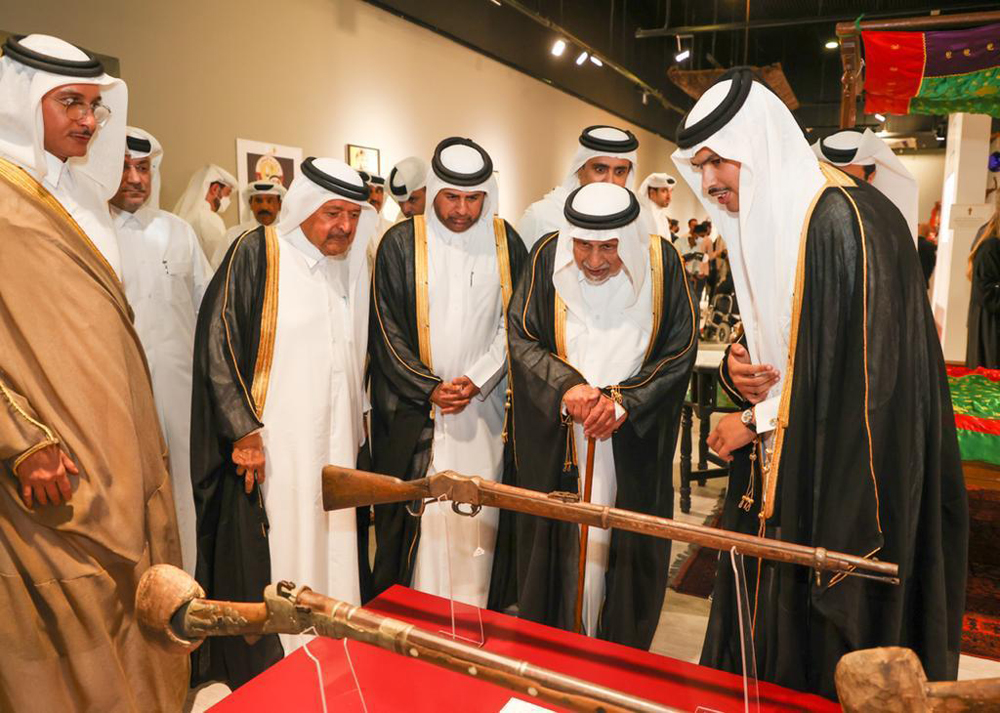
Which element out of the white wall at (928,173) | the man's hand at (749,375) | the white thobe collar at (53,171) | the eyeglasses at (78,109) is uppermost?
the white wall at (928,173)

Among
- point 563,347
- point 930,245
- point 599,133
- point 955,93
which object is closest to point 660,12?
point 930,245

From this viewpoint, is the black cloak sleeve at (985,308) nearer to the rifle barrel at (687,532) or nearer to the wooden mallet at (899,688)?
the rifle barrel at (687,532)

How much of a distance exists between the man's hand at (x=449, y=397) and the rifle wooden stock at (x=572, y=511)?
1.09 m

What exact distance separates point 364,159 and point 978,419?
512cm

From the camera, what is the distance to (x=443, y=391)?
2854 millimetres

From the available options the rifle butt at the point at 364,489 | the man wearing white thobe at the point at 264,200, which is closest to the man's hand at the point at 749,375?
the rifle butt at the point at 364,489

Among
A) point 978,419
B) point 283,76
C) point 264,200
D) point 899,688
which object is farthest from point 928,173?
point 899,688

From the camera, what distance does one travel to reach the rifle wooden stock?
134 centimetres

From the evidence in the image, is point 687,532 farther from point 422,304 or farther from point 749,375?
point 422,304

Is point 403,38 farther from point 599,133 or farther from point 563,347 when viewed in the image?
point 563,347

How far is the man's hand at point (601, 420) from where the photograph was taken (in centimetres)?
245

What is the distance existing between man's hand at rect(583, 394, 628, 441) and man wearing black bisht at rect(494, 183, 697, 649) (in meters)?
0.10

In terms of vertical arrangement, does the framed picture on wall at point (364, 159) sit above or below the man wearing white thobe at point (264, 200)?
above

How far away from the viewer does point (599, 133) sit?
358cm
